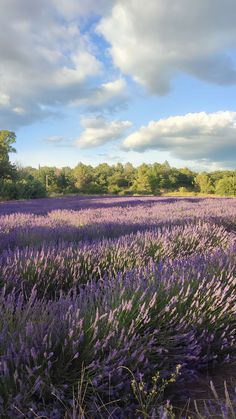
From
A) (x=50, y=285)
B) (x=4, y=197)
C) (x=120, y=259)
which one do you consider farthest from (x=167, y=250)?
(x=4, y=197)

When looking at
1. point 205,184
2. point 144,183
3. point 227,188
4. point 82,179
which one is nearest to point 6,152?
point 82,179

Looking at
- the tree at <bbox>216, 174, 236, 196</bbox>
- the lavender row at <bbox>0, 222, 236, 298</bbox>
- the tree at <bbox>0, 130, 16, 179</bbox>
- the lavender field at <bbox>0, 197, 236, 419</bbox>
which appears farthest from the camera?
the tree at <bbox>216, 174, 236, 196</bbox>

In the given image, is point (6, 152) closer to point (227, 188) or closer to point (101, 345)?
point (227, 188)

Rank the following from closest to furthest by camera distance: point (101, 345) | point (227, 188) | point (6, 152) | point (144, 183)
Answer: point (101, 345)
point (6, 152)
point (227, 188)
point (144, 183)

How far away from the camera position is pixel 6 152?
139ft

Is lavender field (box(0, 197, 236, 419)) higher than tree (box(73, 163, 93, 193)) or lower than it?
lower

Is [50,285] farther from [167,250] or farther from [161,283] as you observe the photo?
[167,250]

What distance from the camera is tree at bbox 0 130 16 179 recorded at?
129ft

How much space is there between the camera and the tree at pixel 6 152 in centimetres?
3925

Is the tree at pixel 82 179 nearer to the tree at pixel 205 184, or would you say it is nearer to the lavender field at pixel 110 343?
the tree at pixel 205 184

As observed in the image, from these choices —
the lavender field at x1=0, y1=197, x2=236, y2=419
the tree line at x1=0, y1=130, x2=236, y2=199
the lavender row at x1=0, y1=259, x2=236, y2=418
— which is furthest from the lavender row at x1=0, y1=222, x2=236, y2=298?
the tree line at x1=0, y1=130, x2=236, y2=199

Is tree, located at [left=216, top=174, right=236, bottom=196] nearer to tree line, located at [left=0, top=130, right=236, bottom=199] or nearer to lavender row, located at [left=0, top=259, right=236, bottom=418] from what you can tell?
tree line, located at [left=0, top=130, right=236, bottom=199]

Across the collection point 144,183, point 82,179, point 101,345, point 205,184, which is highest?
point 82,179

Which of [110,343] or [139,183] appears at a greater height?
[139,183]
